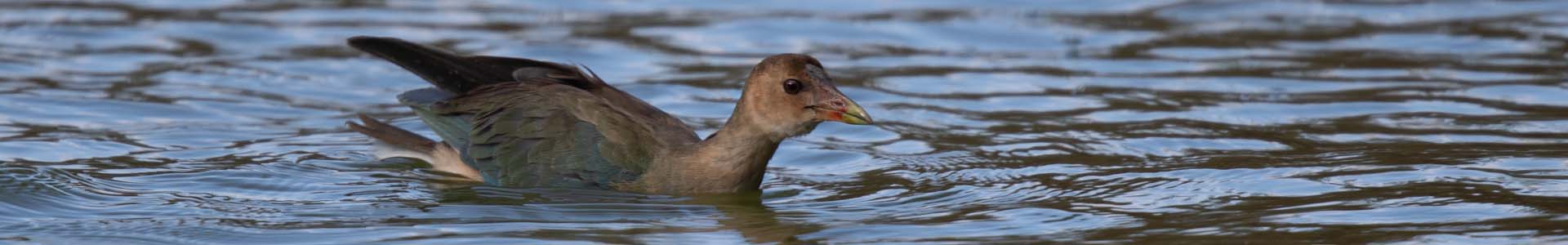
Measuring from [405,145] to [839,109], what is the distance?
2270mm

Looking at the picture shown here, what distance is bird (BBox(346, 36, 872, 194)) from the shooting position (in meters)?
7.17

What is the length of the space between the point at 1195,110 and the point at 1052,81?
131 centimetres

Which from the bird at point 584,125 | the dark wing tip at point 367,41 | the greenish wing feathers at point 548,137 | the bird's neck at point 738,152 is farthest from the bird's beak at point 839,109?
the dark wing tip at point 367,41

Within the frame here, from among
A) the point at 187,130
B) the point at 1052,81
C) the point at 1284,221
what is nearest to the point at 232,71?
the point at 187,130

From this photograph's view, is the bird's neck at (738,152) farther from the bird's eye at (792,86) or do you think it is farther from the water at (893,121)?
the bird's eye at (792,86)

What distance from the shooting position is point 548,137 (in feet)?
25.5

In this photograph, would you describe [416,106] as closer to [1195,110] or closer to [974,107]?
[974,107]

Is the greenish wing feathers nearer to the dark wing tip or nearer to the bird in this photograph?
the bird

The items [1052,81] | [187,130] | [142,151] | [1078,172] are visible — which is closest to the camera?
[1078,172]

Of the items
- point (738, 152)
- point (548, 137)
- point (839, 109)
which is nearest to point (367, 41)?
point (548, 137)

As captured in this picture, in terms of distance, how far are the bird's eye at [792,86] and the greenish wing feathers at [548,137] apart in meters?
0.70

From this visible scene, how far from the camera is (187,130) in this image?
9.42m

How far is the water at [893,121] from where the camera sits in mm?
6801

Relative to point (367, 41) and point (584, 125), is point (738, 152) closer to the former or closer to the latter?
point (584, 125)
